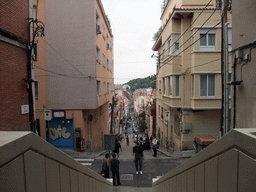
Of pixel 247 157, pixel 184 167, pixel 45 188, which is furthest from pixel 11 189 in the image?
pixel 184 167

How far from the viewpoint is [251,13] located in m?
6.46

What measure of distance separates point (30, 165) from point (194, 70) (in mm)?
15140

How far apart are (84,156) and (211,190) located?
13142mm

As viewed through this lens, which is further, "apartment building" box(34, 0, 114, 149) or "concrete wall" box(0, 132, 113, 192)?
"apartment building" box(34, 0, 114, 149)

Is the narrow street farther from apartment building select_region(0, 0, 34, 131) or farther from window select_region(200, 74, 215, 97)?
window select_region(200, 74, 215, 97)

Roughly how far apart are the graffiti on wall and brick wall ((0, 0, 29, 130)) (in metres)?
8.19

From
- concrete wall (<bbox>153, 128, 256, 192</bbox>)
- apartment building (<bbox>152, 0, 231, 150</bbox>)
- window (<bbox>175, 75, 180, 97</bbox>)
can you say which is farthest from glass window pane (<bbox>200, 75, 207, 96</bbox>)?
concrete wall (<bbox>153, 128, 256, 192</bbox>)

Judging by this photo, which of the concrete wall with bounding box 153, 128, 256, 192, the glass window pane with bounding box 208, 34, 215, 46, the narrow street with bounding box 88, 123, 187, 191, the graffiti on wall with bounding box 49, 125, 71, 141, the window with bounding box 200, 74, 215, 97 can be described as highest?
the glass window pane with bounding box 208, 34, 215, 46

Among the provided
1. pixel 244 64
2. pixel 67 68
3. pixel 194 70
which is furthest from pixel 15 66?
pixel 194 70

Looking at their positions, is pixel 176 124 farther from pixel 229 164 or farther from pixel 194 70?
pixel 229 164

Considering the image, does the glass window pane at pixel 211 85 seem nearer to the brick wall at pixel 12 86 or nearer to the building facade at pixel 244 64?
the building facade at pixel 244 64

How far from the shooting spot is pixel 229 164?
1759mm

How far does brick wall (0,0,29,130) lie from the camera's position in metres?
7.07

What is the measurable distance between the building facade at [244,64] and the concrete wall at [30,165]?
6.24 metres
